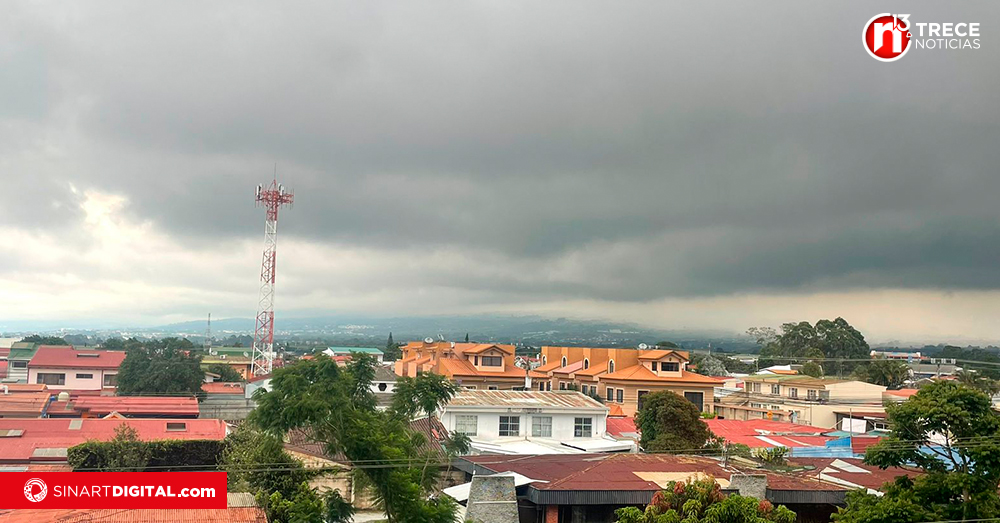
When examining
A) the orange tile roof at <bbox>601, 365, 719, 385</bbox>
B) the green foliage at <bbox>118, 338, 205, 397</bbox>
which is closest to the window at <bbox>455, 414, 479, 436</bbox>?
the orange tile roof at <bbox>601, 365, 719, 385</bbox>

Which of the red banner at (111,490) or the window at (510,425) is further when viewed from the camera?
the window at (510,425)

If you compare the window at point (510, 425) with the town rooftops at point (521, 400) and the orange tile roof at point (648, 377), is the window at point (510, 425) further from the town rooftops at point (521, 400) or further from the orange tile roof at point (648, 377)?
the orange tile roof at point (648, 377)

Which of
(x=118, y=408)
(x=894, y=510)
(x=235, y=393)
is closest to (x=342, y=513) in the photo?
(x=894, y=510)

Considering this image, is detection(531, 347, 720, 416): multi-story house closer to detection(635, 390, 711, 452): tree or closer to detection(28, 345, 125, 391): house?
detection(635, 390, 711, 452): tree

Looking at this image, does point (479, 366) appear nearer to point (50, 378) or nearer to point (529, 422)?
point (529, 422)

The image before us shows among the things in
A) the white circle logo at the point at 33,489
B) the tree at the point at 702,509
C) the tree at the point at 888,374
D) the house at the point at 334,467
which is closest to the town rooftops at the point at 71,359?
the house at the point at 334,467

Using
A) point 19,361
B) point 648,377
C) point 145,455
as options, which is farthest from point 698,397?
point 19,361
